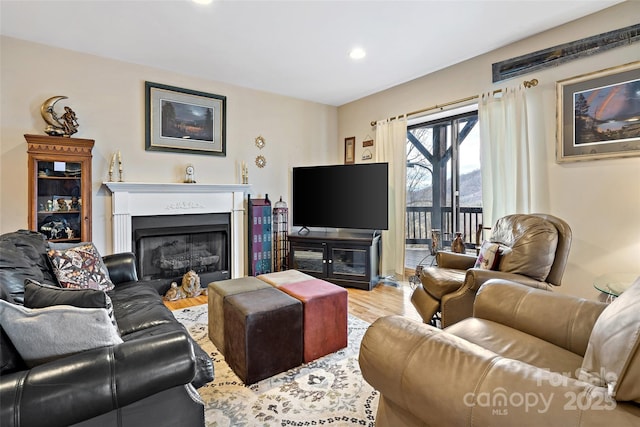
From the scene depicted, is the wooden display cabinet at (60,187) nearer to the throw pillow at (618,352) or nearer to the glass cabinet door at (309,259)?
the glass cabinet door at (309,259)

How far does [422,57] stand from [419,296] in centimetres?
256

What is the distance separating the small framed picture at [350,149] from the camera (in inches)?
199

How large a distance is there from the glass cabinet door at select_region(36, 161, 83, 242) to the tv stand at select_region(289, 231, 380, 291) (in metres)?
2.45

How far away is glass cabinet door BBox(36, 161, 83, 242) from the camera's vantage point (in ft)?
9.80

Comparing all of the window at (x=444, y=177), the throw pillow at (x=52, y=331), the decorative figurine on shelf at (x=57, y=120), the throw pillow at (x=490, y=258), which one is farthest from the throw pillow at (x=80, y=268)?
the window at (x=444, y=177)

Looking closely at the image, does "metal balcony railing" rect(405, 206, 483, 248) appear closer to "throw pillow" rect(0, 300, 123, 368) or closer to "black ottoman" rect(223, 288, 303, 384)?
"black ottoman" rect(223, 288, 303, 384)

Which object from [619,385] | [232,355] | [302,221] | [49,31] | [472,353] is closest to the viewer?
[619,385]

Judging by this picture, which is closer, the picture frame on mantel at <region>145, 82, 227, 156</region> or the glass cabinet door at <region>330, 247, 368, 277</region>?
the picture frame on mantel at <region>145, 82, 227, 156</region>

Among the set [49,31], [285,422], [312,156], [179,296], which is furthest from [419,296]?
[49,31]

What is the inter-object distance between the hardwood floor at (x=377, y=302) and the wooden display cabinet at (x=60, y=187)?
1243mm

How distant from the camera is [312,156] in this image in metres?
5.09

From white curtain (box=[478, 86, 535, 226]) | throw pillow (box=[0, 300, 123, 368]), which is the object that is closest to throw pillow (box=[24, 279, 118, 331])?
throw pillow (box=[0, 300, 123, 368])

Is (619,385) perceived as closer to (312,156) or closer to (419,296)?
(419,296)

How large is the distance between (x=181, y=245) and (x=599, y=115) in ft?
14.7
